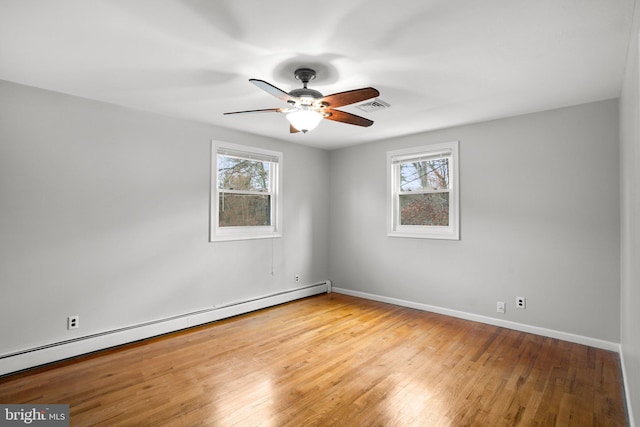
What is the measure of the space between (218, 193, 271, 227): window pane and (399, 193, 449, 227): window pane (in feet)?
6.71

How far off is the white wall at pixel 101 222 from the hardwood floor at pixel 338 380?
45cm

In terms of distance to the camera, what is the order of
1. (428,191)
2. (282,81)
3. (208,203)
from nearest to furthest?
(282,81) → (208,203) → (428,191)

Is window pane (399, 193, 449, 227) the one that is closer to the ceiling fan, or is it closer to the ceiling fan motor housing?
the ceiling fan

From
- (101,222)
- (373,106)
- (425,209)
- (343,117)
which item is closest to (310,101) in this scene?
(343,117)

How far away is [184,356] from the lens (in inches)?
123

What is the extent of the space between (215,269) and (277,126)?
79.3 inches

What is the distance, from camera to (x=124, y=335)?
3410 mm

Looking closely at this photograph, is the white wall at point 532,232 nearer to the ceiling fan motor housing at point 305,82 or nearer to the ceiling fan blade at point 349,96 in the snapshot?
the ceiling fan blade at point 349,96

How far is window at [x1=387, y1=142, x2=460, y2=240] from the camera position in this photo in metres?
4.37

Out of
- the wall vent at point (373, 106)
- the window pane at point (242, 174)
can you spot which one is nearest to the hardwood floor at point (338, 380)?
the window pane at point (242, 174)

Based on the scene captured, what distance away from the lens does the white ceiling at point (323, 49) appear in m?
1.87

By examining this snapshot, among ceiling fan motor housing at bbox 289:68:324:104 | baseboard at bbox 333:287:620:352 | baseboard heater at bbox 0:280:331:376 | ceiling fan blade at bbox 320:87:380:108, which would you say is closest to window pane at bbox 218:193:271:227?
baseboard heater at bbox 0:280:331:376

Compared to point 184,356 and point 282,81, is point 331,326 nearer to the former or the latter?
Result: point 184,356

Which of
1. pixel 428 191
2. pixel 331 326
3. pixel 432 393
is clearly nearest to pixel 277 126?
pixel 428 191
